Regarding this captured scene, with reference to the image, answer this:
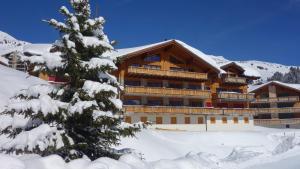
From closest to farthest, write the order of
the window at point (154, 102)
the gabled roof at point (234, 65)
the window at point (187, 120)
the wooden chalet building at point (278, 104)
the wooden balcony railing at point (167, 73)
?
the wooden balcony railing at point (167, 73)
the window at point (154, 102)
the window at point (187, 120)
the gabled roof at point (234, 65)
the wooden chalet building at point (278, 104)

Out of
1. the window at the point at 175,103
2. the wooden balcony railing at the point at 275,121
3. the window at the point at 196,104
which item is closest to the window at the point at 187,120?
the window at the point at 175,103

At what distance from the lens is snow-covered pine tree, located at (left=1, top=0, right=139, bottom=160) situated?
1156 centimetres

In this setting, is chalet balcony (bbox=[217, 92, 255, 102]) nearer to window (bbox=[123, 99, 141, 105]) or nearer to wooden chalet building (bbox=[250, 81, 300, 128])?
wooden chalet building (bbox=[250, 81, 300, 128])

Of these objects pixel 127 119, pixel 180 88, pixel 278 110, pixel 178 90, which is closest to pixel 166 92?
pixel 178 90

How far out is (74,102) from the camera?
1255cm

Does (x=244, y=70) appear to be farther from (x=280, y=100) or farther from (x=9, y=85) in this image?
(x=9, y=85)

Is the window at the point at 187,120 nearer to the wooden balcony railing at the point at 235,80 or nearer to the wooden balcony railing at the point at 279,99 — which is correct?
the wooden balcony railing at the point at 235,80

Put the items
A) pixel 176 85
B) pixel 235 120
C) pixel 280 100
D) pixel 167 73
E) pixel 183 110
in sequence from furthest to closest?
1. pixel 280 100
2. pixel 235 120
3. pixel 176 85
4. pixel 167 73
5. pixel 183 110

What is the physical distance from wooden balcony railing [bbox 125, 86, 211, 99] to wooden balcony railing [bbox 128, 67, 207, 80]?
5.64 feet

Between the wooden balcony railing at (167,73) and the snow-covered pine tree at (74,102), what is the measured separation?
28.1m

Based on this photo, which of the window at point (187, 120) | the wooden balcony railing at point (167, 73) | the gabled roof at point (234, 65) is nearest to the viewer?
the wooden balcony railing at point (167, 73)

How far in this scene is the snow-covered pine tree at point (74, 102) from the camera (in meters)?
11.6

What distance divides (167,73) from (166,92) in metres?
2.37

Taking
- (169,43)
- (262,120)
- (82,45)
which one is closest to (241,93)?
(262,120)
